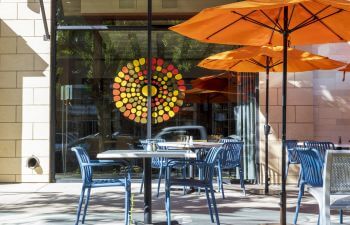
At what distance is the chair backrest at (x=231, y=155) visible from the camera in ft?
28.4

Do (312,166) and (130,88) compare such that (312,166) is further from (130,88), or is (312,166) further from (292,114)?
(130,88)

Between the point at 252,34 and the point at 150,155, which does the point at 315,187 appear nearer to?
the point at 150,155

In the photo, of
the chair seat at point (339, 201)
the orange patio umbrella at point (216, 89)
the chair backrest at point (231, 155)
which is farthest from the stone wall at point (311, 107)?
the chair seat at point (339, 201)

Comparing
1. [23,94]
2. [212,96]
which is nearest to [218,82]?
[212,96]

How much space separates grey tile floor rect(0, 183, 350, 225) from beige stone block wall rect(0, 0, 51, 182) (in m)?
0.71

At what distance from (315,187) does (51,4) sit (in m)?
6.99

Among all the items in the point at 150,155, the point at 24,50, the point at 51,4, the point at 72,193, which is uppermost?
the point at 51,4

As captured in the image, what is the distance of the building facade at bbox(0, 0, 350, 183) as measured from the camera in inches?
396

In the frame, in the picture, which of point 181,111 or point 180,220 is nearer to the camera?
point 180,220

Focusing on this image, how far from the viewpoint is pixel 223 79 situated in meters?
10.3

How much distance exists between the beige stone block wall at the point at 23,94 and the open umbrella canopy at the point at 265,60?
3.57 metres

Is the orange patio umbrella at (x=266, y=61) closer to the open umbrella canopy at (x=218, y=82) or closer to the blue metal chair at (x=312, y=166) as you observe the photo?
the open umbrella canopy at (x=218, y=82)

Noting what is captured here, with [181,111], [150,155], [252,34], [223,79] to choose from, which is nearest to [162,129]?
[181,111]

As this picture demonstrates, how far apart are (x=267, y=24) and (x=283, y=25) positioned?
34 centimetres
